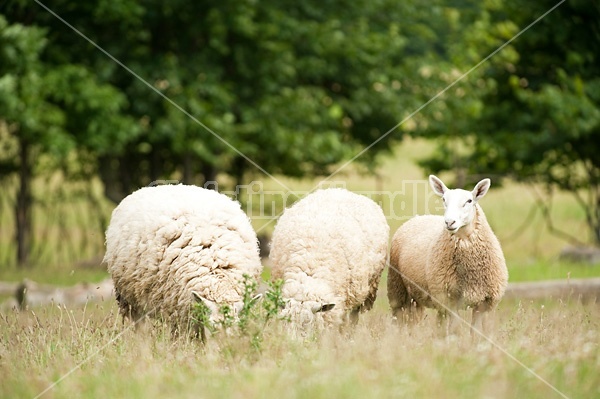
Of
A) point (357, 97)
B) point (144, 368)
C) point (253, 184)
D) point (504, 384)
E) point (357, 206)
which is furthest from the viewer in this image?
point (253, 184)

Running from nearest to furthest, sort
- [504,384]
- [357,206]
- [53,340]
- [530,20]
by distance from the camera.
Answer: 1. [504,384]
2. [53,340]
3. [357,206]
4. [530,20]

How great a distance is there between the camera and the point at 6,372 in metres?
6.50

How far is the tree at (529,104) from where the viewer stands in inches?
666

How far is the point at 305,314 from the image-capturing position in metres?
7.55

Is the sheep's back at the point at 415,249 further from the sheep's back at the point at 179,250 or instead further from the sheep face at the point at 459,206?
the sheep's back at the point at 179,250

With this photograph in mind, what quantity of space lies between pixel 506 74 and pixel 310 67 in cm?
443

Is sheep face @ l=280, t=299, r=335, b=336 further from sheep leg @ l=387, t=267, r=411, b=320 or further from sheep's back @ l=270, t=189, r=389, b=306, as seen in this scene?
sheep leg @ l=387, t=267, r=411, b=320

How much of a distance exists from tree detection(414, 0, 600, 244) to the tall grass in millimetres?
10319

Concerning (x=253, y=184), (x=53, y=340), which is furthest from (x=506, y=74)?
(x=53, y=340)

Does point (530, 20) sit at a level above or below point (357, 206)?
above

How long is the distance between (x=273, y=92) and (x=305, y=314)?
37.9ft

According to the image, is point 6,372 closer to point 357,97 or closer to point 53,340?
point 53,340

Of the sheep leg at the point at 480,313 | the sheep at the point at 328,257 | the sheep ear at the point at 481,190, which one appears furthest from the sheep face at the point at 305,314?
the sheep ear at the point at 481,190

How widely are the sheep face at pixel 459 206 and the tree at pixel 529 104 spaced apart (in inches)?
351
